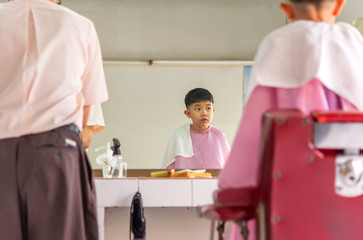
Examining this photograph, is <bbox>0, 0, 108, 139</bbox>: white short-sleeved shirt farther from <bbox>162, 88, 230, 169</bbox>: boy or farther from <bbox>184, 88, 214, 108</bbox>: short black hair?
<bbox>184, 88, 214, 108</bbox>: short black hair

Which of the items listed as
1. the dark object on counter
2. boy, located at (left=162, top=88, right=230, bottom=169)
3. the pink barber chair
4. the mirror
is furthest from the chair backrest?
the mirror

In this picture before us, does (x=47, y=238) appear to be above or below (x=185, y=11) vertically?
below

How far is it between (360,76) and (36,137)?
95 centimetres

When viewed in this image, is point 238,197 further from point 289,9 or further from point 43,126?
point 43,126

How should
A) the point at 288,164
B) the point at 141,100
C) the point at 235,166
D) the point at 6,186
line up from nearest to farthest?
the point at 288,164 < the point at 235,166 < the point at 6,186 < the point at 141,100

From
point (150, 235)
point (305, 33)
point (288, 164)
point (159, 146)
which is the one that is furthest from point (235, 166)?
point (159, 146)

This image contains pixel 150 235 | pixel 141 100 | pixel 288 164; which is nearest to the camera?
pixel 288 164

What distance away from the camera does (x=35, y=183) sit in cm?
153

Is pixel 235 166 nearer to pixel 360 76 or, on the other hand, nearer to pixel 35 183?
pixel 360 76

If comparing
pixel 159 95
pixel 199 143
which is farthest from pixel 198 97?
pixel 159 95

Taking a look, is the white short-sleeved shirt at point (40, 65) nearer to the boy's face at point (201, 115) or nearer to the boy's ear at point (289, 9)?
the boy's ear at point (289, 9)

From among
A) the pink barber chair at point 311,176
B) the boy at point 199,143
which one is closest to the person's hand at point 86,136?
the pink barber chair at point 311,176

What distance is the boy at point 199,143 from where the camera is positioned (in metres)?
3.85

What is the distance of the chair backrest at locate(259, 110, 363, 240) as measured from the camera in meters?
1.05
